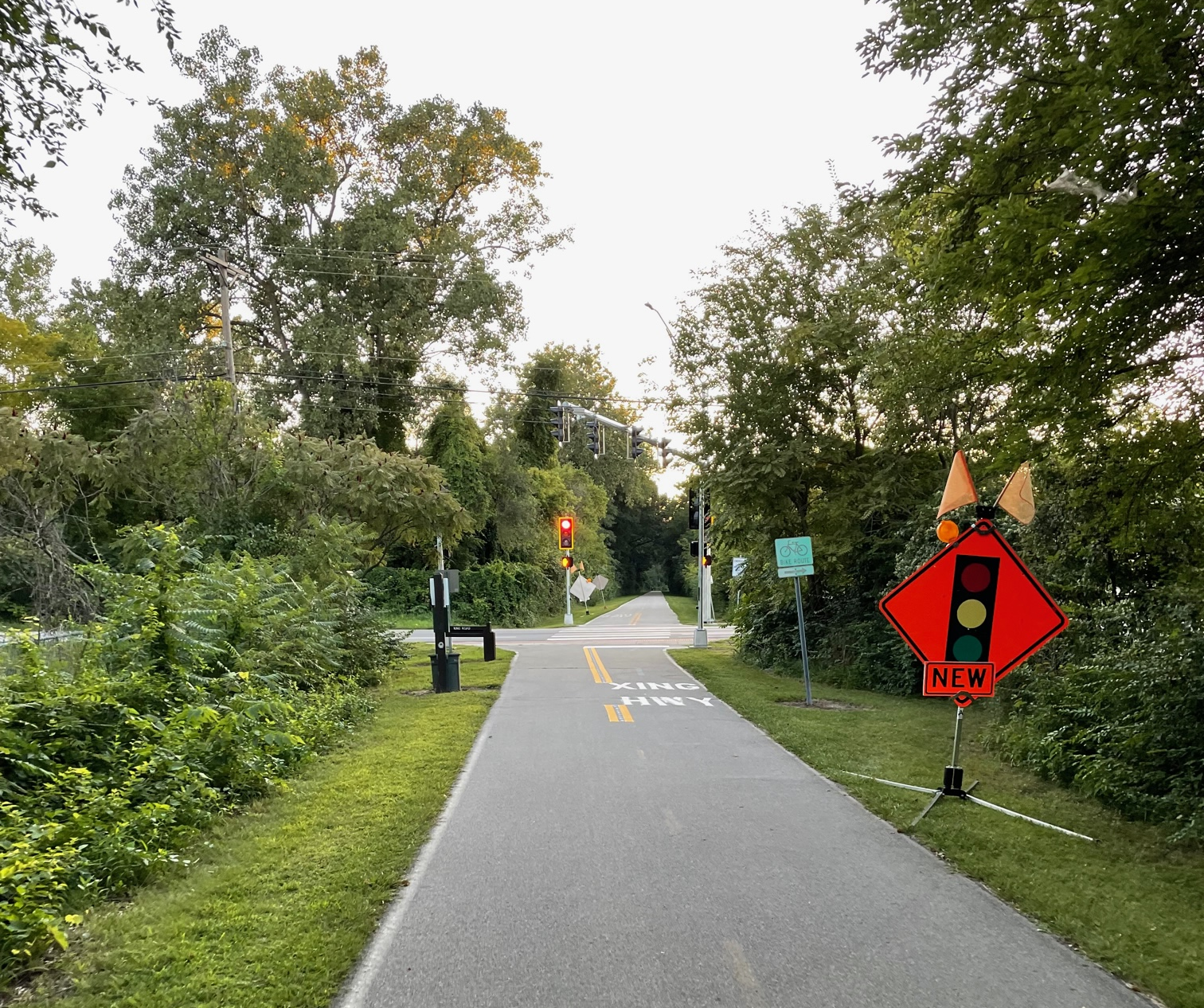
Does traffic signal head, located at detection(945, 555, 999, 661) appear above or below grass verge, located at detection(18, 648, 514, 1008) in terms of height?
above

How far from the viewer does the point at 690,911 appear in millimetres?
4668

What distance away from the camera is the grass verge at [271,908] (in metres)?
3.73

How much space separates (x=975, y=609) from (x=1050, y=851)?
75.6 inches

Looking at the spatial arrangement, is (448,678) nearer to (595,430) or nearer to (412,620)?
(595,430)

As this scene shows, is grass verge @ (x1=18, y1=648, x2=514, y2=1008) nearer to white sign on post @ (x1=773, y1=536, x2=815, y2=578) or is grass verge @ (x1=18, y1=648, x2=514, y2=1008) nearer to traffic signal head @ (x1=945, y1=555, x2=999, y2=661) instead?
traffic signal head @ (x1=945, y1=555, x2=999, y2=661)

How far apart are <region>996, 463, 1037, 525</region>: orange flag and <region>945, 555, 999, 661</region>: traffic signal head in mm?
615

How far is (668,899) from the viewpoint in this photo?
4836 mm

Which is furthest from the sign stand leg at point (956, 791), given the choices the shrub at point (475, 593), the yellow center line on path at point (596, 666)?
the shrub at point (475, 593)

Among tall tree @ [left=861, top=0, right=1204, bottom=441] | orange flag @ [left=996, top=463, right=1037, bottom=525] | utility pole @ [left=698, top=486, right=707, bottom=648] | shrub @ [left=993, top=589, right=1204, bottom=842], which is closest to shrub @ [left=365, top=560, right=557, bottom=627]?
utility pole @ [left=698, top=486, right=707, bottom=648]

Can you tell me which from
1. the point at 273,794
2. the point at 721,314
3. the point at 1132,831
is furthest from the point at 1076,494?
the point at 721,314

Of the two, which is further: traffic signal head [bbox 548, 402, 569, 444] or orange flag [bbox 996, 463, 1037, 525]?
traffic signal head [bbox 548, 402, 569, 444]

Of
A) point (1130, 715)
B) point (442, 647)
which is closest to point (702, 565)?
point (442, 647)

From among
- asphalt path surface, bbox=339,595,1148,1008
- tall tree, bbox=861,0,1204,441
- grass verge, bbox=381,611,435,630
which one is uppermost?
tall tree, bbox=861,0,1204,441

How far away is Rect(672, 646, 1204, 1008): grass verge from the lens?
4215 millimetres
